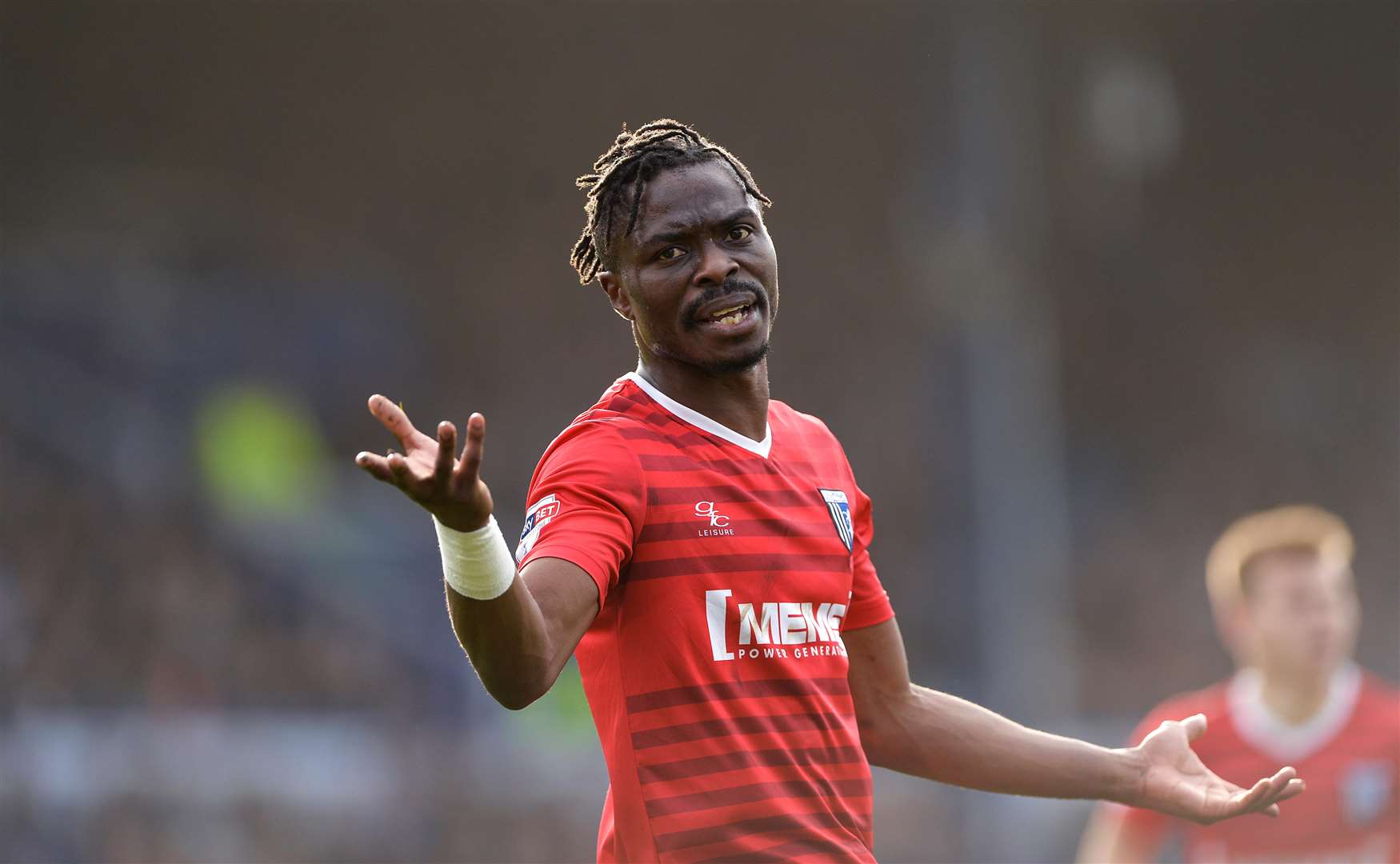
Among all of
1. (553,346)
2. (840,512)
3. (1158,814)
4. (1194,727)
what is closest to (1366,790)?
(1158,814)

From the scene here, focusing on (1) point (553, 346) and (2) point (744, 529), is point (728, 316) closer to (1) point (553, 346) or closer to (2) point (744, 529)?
(2) point (744, 529)

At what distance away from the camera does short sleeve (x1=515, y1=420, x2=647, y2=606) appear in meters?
2.43

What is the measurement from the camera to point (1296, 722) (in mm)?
6301

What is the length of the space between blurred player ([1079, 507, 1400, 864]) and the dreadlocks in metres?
3.72

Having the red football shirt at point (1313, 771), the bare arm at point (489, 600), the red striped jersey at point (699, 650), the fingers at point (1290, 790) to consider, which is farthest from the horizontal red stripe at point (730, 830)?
the red football shirt at point (1313, 771)

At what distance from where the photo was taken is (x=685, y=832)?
2582 millimetres

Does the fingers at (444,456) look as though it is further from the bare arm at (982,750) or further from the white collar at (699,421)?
the bare arm at (982,750)

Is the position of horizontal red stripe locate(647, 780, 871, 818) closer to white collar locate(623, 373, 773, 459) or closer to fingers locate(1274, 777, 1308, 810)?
white collar locate(623, 373, 773, 459)

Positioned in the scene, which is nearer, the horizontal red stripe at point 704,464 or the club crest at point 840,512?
the horizontal red stripe at point 704,464

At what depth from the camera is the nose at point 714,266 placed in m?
2.74

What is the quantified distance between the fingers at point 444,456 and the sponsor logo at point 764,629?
24.8 inches

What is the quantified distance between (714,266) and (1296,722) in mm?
4470

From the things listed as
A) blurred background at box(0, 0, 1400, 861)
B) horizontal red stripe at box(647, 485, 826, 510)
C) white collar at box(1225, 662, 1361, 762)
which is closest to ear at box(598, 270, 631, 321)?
horizontal red stripe at box(647, 485, 826, 510)

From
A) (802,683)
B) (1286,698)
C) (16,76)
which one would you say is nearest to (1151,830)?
(1286,698)
